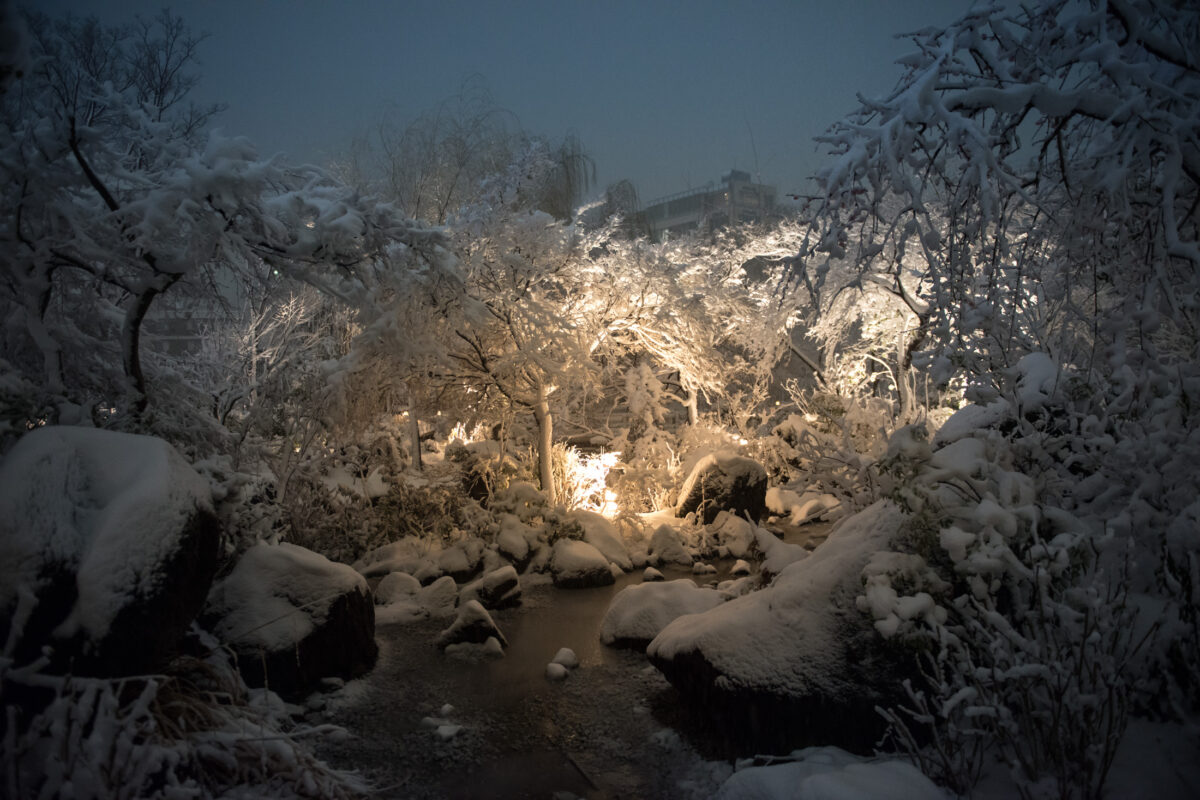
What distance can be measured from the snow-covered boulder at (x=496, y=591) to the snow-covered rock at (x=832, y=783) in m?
4.36

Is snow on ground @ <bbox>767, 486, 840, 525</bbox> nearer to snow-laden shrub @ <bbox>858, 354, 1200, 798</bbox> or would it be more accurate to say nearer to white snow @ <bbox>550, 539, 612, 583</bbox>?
white snow @ <bbox>550, 539, 612, 583</bbox>

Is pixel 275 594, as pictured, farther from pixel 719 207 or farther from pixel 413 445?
pixel 719 207

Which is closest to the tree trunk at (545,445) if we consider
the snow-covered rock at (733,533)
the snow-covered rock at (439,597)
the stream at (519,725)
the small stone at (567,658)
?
the snow-covered rock at (733,533)

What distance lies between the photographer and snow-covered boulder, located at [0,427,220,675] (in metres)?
2.85

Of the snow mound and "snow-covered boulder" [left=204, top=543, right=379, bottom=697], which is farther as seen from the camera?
"snow-covered boulder" [left=204, top=543, right=379, bottom=697]

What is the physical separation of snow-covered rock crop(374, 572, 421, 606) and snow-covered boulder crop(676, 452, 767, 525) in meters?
4.35

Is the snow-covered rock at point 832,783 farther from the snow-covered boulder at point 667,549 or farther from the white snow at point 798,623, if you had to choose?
the snow-covered boulder at point 667,549

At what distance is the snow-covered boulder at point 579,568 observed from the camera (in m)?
7.85

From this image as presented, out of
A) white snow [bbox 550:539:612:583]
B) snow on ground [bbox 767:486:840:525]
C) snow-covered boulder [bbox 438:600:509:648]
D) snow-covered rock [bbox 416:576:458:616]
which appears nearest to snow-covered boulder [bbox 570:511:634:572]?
white snow [bbox 550:539:612:583]

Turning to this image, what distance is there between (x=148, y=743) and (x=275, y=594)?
2.92m

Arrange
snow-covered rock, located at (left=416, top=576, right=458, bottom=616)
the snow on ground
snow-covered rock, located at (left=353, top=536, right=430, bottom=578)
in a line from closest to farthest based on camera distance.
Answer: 1. snow-covered rock, located at (left=416, top=576, right=458, bottom=616)
2. snow-covered rock, located at (left=353, top=536, right=430, bottom=578)
3. the snow on ground

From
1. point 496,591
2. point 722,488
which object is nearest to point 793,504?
point 722,488

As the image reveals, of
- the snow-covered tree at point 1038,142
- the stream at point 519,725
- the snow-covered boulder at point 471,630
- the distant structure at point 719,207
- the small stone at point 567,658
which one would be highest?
the distant structure at point 719,207

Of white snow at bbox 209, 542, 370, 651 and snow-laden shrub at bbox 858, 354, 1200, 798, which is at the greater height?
snow-laden shrub at bbox 858, 354, 1200, 798
